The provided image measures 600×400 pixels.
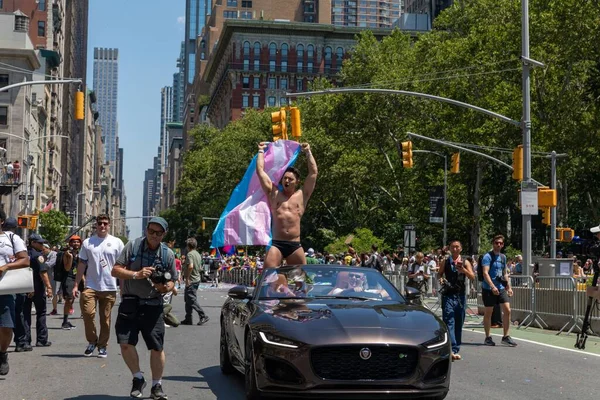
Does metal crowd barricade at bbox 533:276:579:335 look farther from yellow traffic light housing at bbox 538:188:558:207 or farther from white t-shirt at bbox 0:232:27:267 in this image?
white t-shirt at bbox 0:232:27:267

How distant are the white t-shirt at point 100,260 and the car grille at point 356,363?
630 centimetres

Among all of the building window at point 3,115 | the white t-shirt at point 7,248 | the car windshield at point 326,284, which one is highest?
A: the building window at point 3,115

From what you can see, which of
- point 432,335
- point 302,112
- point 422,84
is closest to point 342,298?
point 432,335

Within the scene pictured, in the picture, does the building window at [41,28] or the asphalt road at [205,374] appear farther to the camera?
the building window at [41,28]

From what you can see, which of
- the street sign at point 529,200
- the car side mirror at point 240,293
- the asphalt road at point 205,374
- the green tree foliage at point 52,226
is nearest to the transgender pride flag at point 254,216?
the asphalt road at point 205,374

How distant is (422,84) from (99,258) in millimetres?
40362

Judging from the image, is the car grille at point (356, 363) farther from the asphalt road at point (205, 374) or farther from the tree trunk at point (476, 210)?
the tree trunk at point (476, 210)

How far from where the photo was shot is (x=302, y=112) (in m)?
68.6

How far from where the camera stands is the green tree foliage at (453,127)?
46.0 metres

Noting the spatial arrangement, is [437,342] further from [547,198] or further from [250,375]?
[547,198]

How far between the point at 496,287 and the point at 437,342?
27.1 feet

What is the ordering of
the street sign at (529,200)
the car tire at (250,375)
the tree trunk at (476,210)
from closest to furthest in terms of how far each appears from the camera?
the car tire at (250,375), the street sign at (529,200), the tree trunk at (476,210)

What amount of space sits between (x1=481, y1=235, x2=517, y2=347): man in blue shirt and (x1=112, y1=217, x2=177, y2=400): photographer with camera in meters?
7.79

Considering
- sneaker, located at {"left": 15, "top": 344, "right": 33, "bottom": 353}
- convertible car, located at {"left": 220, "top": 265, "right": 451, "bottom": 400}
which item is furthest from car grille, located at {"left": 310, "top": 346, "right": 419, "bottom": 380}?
sneaker, located at {"left": 15, "top": 344, "right": 33, "bottom": 353}
